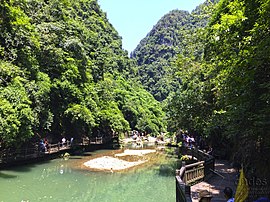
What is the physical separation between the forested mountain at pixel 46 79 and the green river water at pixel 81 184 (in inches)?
104

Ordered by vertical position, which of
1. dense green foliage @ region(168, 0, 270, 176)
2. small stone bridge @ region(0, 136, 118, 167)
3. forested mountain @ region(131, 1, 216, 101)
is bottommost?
small stone bridge @ region(0, 136, 118, 167)

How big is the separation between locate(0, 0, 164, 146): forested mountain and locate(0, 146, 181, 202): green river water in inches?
104

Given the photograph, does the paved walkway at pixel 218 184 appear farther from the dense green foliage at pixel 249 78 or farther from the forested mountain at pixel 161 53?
→ the forested mountain at pixel 161 53

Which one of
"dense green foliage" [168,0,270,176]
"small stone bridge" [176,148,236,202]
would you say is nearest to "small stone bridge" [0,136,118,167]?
"small stone bridge" [176,148,236,202]

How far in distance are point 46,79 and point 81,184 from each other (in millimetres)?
11438

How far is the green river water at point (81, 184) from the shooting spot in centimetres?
1697

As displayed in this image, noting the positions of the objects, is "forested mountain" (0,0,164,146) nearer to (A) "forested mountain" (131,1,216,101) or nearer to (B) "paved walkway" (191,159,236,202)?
(B) "paved walkway" (191,159,236,202)

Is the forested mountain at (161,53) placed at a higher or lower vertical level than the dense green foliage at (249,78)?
higher

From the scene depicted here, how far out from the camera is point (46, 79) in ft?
91.2

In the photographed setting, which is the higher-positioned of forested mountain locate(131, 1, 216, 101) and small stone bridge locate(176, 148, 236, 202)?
forested mountain locate(131, 1, 216, 101)

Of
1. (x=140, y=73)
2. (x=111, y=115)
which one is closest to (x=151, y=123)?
(x=111, y=115)

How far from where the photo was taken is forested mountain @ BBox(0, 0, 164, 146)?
72.3 feet

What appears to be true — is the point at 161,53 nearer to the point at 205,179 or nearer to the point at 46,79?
the point at 46,79

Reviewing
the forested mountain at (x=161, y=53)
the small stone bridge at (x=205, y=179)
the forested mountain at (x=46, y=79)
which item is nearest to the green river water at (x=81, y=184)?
the forested mountain at (x=46, y=79)
